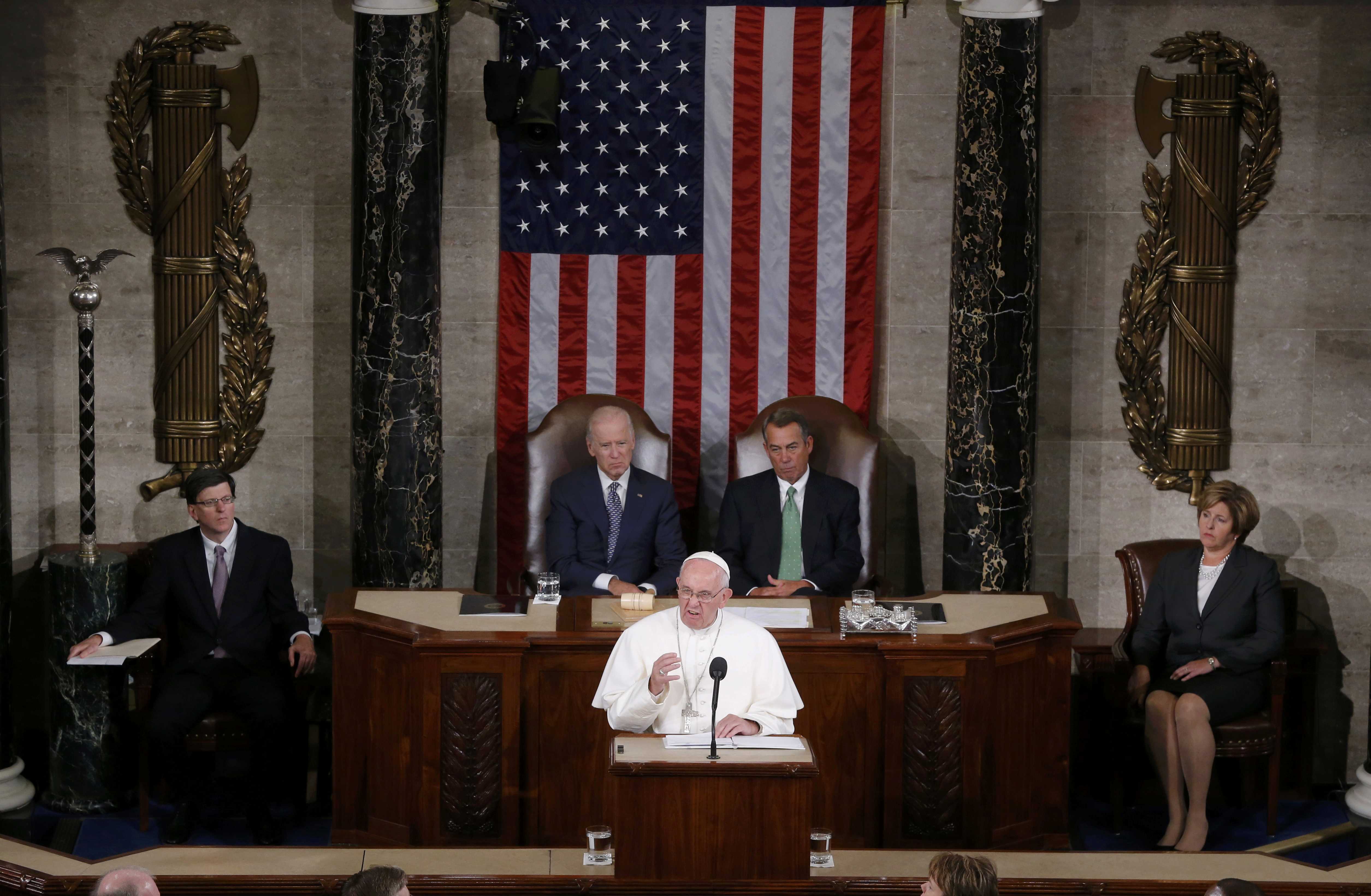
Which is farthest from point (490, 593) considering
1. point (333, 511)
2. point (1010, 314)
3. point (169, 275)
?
point (1010, 314)

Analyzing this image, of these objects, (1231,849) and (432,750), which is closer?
(432,750)

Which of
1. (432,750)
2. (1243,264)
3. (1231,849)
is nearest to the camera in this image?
(432,750)

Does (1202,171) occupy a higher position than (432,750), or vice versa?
(1202,171)

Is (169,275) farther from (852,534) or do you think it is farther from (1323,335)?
(1323,335)

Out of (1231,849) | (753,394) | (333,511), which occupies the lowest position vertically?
(1231,849)

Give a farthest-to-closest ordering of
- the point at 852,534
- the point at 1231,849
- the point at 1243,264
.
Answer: the point at 1243,264
the point at 852,534
the point at 1231,849

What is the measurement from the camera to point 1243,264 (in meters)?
8.40

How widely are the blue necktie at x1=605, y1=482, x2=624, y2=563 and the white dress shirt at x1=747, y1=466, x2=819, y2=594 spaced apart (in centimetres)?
73

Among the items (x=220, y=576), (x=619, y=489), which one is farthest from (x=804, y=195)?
(x=220, y=576)

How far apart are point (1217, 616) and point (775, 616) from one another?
6.72ft

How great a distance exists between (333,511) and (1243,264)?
495 cm

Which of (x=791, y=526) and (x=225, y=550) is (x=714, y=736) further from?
(x=225, y=550)

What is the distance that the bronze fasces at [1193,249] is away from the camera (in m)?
8.24

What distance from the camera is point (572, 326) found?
8.56 m
